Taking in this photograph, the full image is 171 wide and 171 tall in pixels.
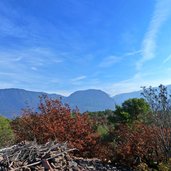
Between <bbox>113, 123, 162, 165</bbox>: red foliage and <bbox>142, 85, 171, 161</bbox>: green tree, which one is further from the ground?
<bbox>142, 85, 171, 161</bbox>: green tree

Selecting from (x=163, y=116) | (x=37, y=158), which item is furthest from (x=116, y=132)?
(x=37, y=158)

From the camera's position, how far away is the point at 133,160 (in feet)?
37.2

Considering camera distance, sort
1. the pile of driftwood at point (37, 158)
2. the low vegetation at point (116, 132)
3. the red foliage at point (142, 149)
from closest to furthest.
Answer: the pile of driftwood at point (37, 158)
the low vegetation at point (116, 132)
the red foliage at point (142, 149)

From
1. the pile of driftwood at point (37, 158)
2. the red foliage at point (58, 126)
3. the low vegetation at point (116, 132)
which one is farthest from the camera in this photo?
the red foliage at point (58, 126)

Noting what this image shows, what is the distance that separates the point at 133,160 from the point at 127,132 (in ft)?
4.34

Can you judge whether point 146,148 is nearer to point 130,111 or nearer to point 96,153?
point 96,153

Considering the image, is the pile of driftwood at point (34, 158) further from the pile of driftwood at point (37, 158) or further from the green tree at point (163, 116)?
the green tree at point (163, 116)

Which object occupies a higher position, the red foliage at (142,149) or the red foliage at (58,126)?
the red foliage at (58,126)

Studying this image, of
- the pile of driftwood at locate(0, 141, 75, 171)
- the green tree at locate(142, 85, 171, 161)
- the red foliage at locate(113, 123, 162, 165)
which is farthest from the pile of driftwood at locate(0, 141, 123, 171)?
the green tree at locate(142, 85, 171, 161)

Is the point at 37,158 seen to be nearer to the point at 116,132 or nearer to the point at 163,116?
the point at 163,116

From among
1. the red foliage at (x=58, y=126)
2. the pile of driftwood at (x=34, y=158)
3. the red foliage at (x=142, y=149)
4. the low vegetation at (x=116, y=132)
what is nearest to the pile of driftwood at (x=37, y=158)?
the pile of driftwood at (x=34, y=158)

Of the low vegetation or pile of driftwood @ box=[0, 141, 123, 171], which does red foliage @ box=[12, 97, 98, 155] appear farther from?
pile of driftwood @ box=[0, 141, 123, 171]

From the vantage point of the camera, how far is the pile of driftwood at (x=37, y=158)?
Result: 848 centimetres

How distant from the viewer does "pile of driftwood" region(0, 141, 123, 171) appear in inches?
334
